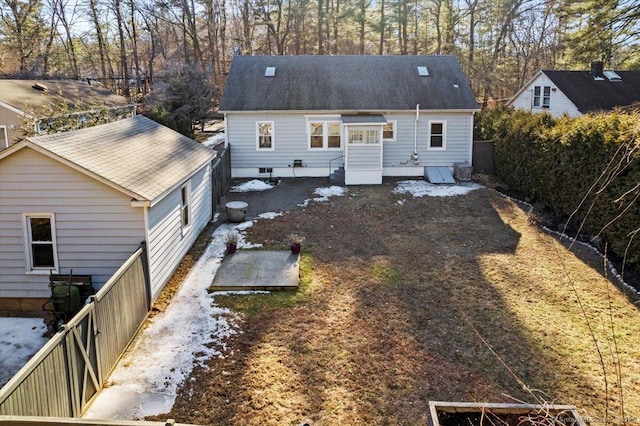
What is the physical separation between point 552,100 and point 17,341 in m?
26.1

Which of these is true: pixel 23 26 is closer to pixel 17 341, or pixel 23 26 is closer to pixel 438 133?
pixel 438 133

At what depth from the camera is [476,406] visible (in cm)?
401

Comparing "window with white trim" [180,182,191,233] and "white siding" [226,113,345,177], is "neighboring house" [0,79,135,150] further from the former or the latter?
"window with white trim" [180,182,191,233]

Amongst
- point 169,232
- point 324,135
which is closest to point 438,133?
point 324,135

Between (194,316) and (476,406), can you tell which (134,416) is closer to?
(194,316)

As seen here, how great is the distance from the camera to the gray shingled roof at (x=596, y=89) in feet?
76.9

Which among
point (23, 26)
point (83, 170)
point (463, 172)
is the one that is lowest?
point (463, 172)

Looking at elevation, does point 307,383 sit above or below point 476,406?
below

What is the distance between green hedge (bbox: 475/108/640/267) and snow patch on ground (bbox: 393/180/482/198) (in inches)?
62.7

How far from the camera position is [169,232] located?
937cm

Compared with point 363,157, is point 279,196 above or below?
below

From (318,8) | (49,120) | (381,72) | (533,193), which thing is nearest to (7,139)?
(49,120)

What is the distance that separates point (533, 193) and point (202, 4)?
102 feet

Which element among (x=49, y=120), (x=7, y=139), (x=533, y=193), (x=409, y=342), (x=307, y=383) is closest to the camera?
(x=307, y=383)
